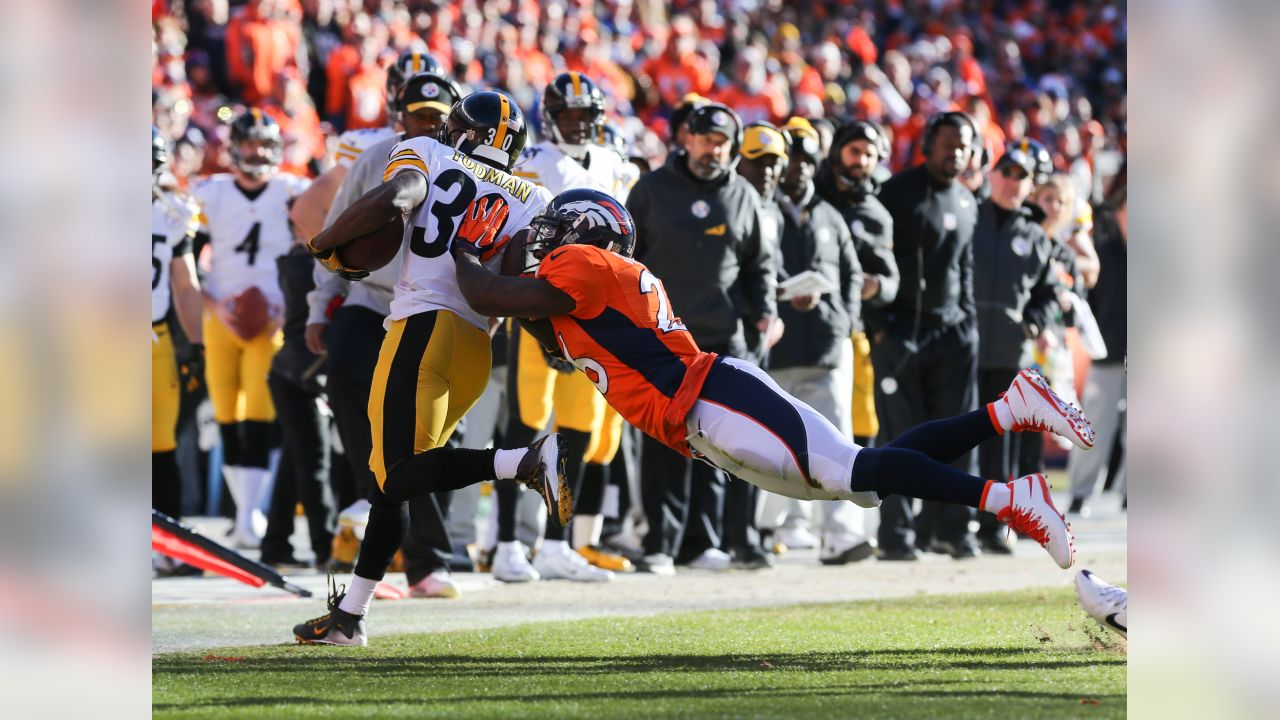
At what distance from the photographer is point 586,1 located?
2044 cm

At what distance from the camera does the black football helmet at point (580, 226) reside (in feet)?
18.8

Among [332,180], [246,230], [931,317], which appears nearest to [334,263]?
[332,180]

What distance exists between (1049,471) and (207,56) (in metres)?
8.90

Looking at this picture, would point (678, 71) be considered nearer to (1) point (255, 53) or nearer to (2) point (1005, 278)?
(1) point (255, 53)

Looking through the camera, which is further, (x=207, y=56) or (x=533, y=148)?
(x=207, y=56)

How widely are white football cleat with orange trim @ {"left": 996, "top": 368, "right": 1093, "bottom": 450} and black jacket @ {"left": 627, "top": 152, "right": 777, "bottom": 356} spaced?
3.07 meters

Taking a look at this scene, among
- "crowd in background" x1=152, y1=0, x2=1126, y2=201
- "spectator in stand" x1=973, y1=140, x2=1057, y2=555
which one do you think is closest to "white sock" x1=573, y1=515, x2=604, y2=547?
"spectator in stand" x1=973, y1=140, x2=1057, y2=555

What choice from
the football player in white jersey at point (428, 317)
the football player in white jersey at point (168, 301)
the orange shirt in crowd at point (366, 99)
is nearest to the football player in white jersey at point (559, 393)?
the football player in white jersey at point (168, 301)

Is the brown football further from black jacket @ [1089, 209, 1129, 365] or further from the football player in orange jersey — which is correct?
black jacket @ [1089, 209, 1129, 365]

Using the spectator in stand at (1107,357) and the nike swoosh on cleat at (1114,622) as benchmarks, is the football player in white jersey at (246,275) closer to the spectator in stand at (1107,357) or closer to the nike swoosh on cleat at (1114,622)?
the nike swoosh on cleat at (1114,622)

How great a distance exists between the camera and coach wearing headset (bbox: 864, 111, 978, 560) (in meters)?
9.52
